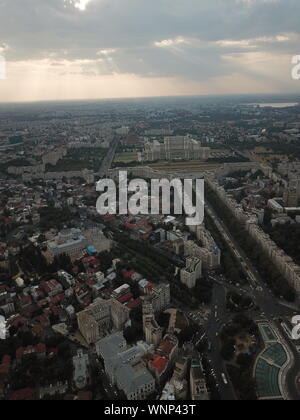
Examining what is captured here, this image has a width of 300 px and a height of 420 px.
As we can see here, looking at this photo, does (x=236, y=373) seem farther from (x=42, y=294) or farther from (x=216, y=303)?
(x=42, y=294)

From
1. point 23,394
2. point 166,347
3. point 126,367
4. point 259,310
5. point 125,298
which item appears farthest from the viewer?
point 125,298

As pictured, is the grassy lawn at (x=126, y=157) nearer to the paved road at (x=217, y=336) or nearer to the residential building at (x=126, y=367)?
the paved road at (x=217, y=336)

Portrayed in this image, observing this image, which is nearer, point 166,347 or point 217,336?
point 166,347

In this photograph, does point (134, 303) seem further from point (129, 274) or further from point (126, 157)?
point (126, 157)

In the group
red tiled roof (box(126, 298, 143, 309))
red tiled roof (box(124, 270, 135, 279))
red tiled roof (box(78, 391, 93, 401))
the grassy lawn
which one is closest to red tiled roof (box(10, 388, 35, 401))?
red tiled roof (box(78, 391, 93, 401))

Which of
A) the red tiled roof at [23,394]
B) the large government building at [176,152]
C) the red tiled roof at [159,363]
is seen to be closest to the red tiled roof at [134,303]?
the red tiled roof at [159,363]

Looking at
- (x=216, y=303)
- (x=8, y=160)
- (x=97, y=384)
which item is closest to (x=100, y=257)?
(x=216, y=303)

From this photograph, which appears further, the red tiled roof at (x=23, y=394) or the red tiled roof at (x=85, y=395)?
the red tiled roof at (x=23, y=394)

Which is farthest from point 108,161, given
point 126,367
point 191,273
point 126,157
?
point 126,367

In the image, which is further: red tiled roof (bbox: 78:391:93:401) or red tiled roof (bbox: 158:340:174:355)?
red tiled roof (bbox: 158:340:174:355)

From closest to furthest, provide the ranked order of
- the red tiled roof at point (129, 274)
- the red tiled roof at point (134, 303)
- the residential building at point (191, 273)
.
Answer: the red tiled roof at point (134, 303), the residential building at point (191, 273), the red tiled roof at point (129, 274)

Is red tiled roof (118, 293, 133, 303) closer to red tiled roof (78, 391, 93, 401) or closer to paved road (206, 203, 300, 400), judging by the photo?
paved road (206, 203, 300, 400)
